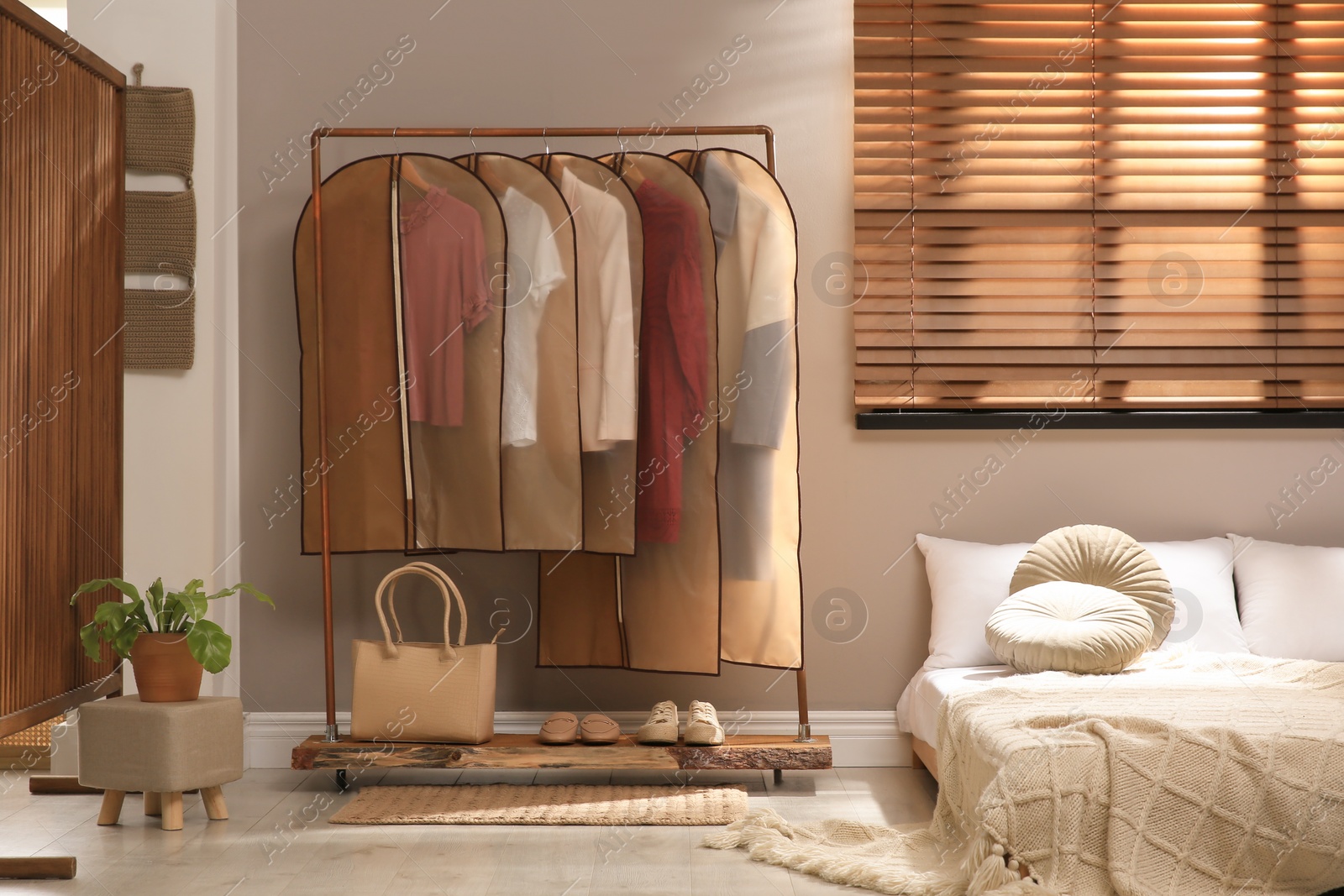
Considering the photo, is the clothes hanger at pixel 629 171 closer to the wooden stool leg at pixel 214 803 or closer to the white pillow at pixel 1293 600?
the wooden stool leg at pixel 214 803

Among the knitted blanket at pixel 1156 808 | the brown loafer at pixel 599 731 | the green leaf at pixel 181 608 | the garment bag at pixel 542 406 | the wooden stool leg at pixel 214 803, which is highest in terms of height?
the garment bag at pixel 542 406

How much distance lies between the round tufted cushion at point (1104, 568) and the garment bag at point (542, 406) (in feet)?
3.96

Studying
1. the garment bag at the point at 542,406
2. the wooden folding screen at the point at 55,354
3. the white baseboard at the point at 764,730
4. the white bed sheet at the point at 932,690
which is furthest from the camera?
the white baseboard at the point at 764,730

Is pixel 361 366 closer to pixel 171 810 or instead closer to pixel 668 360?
pixel 668 360

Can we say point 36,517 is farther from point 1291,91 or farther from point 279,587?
point 1291,91

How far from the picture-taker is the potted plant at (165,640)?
7.97ft

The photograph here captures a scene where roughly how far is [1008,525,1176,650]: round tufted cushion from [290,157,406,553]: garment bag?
168 cm

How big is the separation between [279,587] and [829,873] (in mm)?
1855

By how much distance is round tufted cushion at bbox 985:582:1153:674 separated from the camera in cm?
251

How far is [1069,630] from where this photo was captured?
2.55 m

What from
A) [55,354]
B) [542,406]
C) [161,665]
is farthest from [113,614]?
[542,406]

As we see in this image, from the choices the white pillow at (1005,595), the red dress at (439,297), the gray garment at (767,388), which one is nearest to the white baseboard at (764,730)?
the white pillow at (1005,595)

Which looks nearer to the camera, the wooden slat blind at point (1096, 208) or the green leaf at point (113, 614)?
the green leaf at point (113, 614)

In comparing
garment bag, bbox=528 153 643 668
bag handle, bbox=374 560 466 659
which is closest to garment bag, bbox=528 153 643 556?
garment bag, bbox=528 153 643 668
